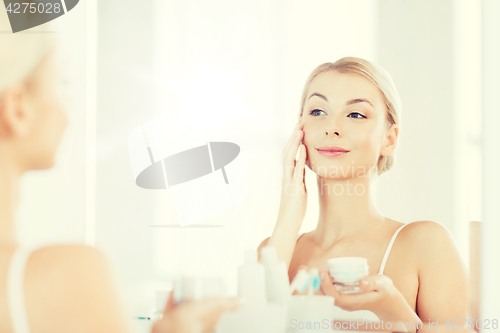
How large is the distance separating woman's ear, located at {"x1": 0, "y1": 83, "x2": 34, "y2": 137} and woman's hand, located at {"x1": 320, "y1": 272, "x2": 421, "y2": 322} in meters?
0.73

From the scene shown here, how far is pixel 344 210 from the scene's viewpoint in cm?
107

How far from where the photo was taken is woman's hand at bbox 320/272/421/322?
965 mm

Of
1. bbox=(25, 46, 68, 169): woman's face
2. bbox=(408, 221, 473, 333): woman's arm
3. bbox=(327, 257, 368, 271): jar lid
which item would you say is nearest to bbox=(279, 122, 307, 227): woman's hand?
bbox=(327, 257, 368, 271): jar lid

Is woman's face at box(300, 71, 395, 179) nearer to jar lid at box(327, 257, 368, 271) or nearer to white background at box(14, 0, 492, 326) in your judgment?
white background at box(14, 0, 492, 326)

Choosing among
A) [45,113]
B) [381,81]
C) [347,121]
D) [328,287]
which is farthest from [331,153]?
[45,113]

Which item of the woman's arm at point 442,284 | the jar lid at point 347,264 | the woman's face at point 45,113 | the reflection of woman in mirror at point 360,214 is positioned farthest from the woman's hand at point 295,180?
the woman's face at point 45,113

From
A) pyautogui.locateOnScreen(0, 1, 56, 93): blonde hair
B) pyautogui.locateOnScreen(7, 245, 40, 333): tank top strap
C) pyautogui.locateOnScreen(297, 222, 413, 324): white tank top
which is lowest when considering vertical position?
pyautogui.locateOnScreen(297, 222, 413, 324): white tank top

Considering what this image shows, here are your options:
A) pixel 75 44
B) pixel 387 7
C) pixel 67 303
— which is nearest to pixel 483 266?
pixel 387 7

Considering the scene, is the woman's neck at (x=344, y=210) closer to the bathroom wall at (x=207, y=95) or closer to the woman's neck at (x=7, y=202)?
the bathroom wall at (x=207, y=95)

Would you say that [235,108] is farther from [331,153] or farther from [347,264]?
[347,264]

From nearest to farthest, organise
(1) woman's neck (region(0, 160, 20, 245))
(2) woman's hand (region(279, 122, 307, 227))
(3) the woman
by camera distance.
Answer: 1. (3) the woman
2. (1) woman's neck (region(0, 160, 20, 245))
3. (2) woman's hand (region(279, 122, 307, 227))

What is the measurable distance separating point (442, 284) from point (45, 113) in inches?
36.5

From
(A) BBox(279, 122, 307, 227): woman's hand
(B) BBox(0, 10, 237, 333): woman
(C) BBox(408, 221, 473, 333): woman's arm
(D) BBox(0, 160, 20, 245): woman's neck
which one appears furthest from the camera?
(A) BBox(279, 122, 307, 227): woman's hand

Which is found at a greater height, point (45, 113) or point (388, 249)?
point (45, 113)
